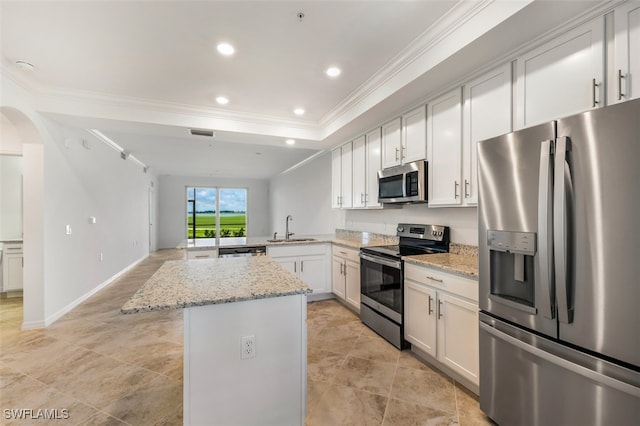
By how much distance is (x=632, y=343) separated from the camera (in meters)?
1.09

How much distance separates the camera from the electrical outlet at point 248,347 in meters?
1.42

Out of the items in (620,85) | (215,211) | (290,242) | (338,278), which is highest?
(620,85)

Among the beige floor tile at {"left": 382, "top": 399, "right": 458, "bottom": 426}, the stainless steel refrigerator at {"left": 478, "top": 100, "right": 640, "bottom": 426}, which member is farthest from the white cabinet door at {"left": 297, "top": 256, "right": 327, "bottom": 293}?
the stainless steel refrigerator at {"left": 478, "top": 100, "right": 640, "bottom": 426}

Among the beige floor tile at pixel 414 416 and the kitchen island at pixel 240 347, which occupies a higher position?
the kitchen island at pixel 240 347

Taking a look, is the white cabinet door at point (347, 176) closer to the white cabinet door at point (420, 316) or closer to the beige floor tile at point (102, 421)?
the white cabinet door at point (420, 316)

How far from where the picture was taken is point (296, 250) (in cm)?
389

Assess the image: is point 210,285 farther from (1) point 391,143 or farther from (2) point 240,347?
(1) point 391,143

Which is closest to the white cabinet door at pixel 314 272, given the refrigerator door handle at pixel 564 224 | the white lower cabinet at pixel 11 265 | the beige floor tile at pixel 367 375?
the beige floor tile at pixel 367 375

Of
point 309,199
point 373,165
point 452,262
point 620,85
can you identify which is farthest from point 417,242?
point 309,199

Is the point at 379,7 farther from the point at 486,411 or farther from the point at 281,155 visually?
the point at 281,155

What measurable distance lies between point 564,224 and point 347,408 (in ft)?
5.55

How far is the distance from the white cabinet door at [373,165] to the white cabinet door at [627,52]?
6.94 feet

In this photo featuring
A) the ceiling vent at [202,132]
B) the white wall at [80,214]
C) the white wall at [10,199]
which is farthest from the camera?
the white wall at [10,199]

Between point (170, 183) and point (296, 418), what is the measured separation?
1018 cm
